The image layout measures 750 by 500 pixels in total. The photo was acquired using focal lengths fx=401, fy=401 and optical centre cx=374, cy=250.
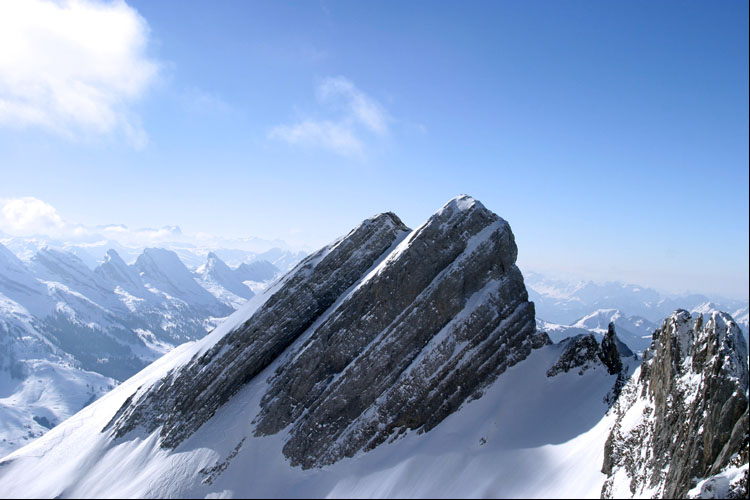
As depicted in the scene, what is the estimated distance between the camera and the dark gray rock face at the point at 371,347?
49031 mm

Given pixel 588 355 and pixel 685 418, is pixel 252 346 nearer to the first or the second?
pixel 588 355

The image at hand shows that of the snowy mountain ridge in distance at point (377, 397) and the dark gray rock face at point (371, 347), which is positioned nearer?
the snowy mountain ridge in distance at point (377, 397)

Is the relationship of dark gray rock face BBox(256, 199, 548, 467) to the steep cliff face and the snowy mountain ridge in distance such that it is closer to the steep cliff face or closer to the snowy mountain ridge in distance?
the snowy mountain ridge in distance

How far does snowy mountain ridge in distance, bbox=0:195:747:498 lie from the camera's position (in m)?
43.7

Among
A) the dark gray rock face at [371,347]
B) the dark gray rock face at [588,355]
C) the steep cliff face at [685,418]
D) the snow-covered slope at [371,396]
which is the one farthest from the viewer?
the dark gray rock face at [588,355]

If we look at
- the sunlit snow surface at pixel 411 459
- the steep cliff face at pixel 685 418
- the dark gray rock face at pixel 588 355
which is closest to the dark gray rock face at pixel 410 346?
the sunlit snow surface at pixel 411 459

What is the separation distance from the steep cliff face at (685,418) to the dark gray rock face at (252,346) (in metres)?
37.8

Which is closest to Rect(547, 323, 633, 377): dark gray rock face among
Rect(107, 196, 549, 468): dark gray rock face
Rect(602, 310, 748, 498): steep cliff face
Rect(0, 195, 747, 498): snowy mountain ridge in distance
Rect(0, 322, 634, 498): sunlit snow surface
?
Rect(0, 195, 747, 498): snowy mountain ridge in distance

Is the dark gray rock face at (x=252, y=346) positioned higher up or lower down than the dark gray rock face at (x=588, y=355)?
lower down

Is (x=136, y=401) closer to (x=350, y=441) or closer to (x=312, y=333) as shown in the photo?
(x=312, y=333)

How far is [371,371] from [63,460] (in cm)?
4537

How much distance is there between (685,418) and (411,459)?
26628mm

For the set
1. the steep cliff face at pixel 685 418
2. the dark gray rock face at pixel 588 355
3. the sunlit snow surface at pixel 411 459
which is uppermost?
the dark gray rock face at pixel 588 355

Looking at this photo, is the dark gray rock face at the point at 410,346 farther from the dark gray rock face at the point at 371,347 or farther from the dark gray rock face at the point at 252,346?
the dark gray rock face at the point at 252,346
